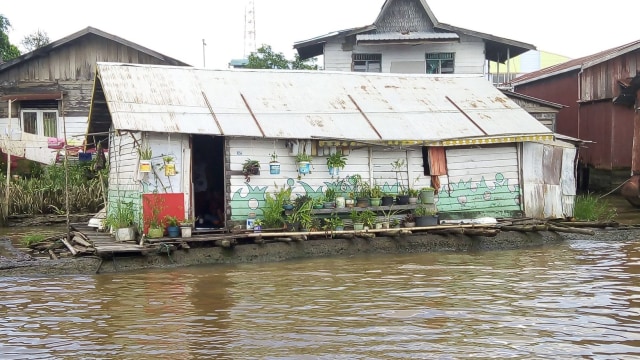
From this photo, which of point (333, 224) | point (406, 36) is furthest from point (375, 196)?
point (406, 36)

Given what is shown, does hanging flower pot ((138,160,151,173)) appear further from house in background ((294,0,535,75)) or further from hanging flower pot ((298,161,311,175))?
house in background ((294,0,535,75))

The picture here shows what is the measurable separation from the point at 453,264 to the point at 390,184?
2.68 m

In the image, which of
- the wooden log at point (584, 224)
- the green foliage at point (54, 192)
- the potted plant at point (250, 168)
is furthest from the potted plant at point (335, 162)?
the green foliage at point (54, 192)

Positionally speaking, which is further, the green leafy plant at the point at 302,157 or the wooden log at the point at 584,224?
the wooden log at the point at 584,224

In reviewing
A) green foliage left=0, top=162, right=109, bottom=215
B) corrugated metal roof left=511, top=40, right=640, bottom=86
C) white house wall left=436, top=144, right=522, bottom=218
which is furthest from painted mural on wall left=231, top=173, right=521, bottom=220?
corrugated metal roof left=511, top=40, right=640, bottom=86

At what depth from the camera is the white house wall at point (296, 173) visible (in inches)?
484

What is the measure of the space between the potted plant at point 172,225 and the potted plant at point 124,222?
28.7 inches

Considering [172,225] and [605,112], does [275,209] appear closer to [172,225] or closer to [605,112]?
[172,225]

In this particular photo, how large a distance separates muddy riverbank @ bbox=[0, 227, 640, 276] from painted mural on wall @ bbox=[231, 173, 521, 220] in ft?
3.19

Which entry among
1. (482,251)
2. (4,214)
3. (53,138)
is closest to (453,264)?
(482,251)

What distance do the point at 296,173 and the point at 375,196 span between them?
156cm

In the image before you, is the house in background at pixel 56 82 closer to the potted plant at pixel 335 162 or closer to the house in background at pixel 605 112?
the potted plant at pixel 335 162

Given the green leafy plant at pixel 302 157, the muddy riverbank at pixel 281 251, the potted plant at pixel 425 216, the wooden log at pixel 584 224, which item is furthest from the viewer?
the wooden log at pixel 584 224

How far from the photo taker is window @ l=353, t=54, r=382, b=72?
70.1ft
